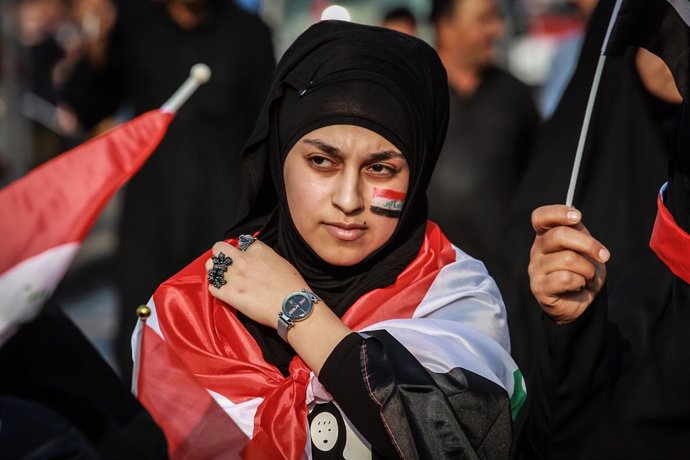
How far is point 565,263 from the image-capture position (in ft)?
8.36

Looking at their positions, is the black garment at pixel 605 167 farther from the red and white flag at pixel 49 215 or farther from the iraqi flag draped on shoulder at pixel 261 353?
the red and white flag at pixel 49 215

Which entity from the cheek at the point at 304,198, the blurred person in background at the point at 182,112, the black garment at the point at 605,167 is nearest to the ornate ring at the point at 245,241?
the cheek at the point at 304,198

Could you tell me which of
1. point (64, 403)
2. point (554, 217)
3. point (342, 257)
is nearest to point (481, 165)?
point (342, 257)

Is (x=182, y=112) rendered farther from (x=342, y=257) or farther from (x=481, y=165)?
(x=342, y=257)

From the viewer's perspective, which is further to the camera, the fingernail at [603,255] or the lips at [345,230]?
the lips at [345,230]

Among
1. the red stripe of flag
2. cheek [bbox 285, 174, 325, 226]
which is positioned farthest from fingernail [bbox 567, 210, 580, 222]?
the red stripe of flag

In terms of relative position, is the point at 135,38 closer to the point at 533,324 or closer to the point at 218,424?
the point at 533,324

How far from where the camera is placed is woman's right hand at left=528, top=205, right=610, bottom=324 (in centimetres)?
254

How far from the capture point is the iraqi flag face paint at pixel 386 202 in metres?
3.00

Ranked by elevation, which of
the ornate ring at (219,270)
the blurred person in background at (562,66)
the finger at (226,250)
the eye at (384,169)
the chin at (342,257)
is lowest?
the chin at (342,257)

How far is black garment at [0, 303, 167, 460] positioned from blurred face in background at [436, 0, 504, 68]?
4747mm

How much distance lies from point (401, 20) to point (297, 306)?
5908 millimetres

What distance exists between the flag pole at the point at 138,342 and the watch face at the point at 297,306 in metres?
0.33

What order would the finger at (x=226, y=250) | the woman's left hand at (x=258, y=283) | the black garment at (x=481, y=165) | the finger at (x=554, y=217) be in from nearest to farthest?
1. the finger at (x=554, y=217)
2. the woman's left hand at (x=258, y=283)
3. the finger at (x=226, y=250)
4. the black garment at (x=481, y=165)
